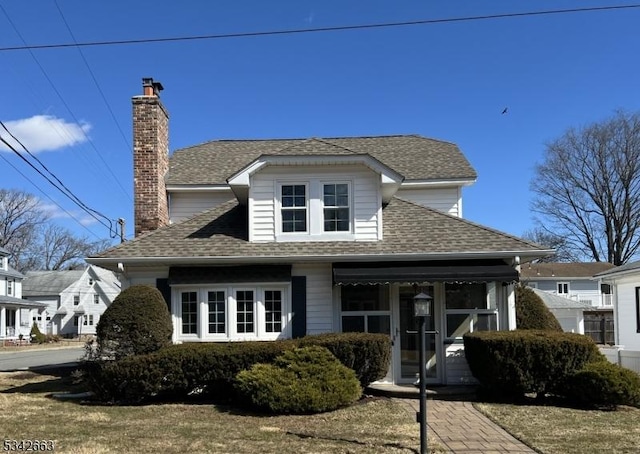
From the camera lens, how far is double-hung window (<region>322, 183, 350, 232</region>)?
45.6ft

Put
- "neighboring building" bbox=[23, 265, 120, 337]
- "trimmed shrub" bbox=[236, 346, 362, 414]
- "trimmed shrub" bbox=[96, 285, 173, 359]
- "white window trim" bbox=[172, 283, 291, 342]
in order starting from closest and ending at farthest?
"trimmed shrub" bbox=[236, 346, 362, 414], "trimmed shrub" bbox=[96, 285, 173, 359], "white window trim" bbox=[172, 283, 291, 342], "neighboring building" bbox=[23, 265, 120, 337]

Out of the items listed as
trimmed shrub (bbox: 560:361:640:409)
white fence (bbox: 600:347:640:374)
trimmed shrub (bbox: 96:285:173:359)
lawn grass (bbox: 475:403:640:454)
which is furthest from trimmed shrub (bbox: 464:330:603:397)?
trimmed shrub (bbox: 96:285:173:359)

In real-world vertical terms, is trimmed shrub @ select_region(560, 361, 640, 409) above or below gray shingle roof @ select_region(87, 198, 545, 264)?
below

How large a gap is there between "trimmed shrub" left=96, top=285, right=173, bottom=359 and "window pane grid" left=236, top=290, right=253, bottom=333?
184cm

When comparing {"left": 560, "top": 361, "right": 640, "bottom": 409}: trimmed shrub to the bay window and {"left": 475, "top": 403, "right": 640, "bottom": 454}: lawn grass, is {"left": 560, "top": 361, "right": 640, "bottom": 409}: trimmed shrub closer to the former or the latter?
{"left": 475, "top": 403, "right": 640, "bottom": 454}: lawn grass

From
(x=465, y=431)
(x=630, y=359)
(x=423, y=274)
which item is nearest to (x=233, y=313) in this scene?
(x=423, y=274)

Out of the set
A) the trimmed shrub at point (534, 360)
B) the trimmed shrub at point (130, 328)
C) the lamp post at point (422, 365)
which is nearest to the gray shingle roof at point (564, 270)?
the trimmed shrub at point (534, 360)

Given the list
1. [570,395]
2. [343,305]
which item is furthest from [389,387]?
[570,395]

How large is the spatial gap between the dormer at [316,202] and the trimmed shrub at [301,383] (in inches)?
142

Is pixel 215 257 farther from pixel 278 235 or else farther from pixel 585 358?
pixel 585 358

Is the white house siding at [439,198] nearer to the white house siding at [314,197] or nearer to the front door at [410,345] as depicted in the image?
the white house siding at [314,197]

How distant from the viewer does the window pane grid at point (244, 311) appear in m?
13.2

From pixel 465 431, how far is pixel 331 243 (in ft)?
19.2

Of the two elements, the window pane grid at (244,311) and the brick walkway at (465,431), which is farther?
the window pane grid at (244,311)
